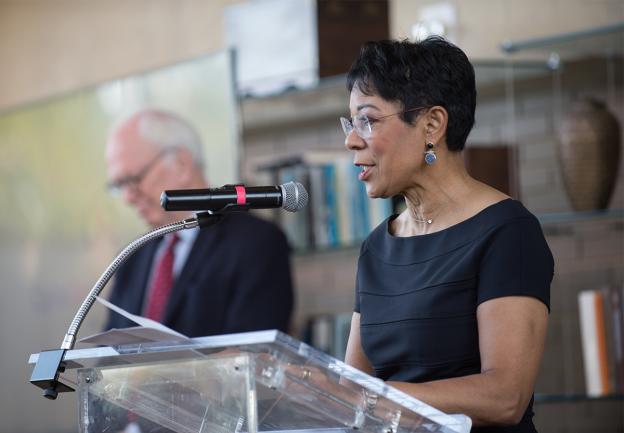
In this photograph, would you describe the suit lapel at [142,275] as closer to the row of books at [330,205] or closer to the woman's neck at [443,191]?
the row of books at [330,205]

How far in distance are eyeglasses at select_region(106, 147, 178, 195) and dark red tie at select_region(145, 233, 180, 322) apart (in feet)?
1.44

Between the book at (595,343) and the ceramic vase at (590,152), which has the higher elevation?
the ceramic vase at (590,152)

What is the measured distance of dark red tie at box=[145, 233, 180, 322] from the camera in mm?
3756

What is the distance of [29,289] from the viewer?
16.0ft

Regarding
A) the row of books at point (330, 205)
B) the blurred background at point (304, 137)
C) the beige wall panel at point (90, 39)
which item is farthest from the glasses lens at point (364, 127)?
the beige wall panel at point (90, 39)

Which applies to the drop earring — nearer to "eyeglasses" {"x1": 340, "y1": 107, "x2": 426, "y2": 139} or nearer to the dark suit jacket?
"eyeglasses" {"x1": 340, "y1": 107, "x2": 426, "y2": 139}

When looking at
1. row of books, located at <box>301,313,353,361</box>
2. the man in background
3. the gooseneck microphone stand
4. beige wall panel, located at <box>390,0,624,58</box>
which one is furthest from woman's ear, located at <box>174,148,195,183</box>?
the gooseneck microphone stand

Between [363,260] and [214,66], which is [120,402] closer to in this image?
[363,260]

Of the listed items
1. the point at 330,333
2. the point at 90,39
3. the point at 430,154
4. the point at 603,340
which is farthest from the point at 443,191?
the point at 90,39

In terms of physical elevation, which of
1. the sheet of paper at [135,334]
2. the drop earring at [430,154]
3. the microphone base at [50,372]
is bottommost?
the microphone base at [50,372]

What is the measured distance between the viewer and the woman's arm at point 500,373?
1.77 metres

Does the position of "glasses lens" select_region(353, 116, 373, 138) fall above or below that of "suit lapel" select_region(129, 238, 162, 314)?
above

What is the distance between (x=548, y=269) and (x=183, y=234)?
83.4 inches

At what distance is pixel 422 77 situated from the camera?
6.63ft
